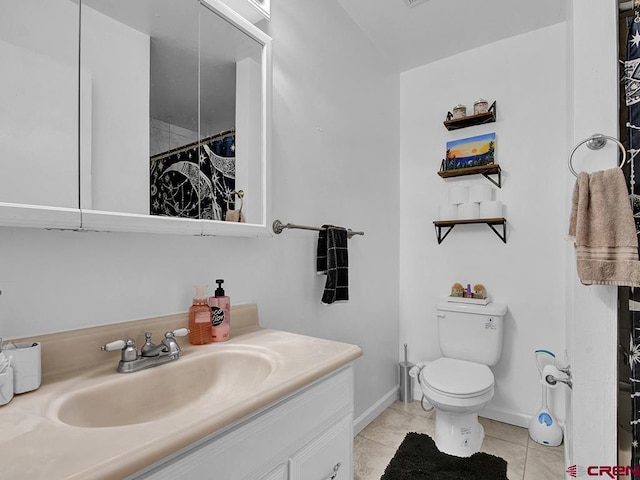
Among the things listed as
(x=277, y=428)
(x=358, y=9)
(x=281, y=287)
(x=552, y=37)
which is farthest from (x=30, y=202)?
(x=552, y=37)

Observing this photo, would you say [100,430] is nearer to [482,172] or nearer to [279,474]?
[279,474]

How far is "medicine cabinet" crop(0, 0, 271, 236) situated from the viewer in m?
0.79

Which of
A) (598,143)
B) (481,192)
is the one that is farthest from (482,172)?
(598,143)

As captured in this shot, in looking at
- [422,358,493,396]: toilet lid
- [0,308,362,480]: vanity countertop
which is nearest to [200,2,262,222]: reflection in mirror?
[0,308,362,480]: vanity countertop

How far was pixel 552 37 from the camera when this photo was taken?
2186 mm

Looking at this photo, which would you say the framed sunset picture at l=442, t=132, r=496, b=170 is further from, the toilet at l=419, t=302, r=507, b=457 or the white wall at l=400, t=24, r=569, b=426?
the toilet at l=419, t=302, r=507, b=457

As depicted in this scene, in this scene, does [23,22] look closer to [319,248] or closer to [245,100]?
[245,100]

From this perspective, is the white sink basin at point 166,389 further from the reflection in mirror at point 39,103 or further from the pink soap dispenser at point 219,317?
Answer: the reflection in mirror at point 39,103

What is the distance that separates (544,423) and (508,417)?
25cm

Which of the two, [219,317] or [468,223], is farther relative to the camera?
[468,223]

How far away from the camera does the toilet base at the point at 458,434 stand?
1876 mm

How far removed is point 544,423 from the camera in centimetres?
203

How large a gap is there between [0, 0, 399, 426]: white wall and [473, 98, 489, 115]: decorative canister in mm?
572

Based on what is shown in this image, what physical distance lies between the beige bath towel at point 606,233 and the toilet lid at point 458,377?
0.86 meters
